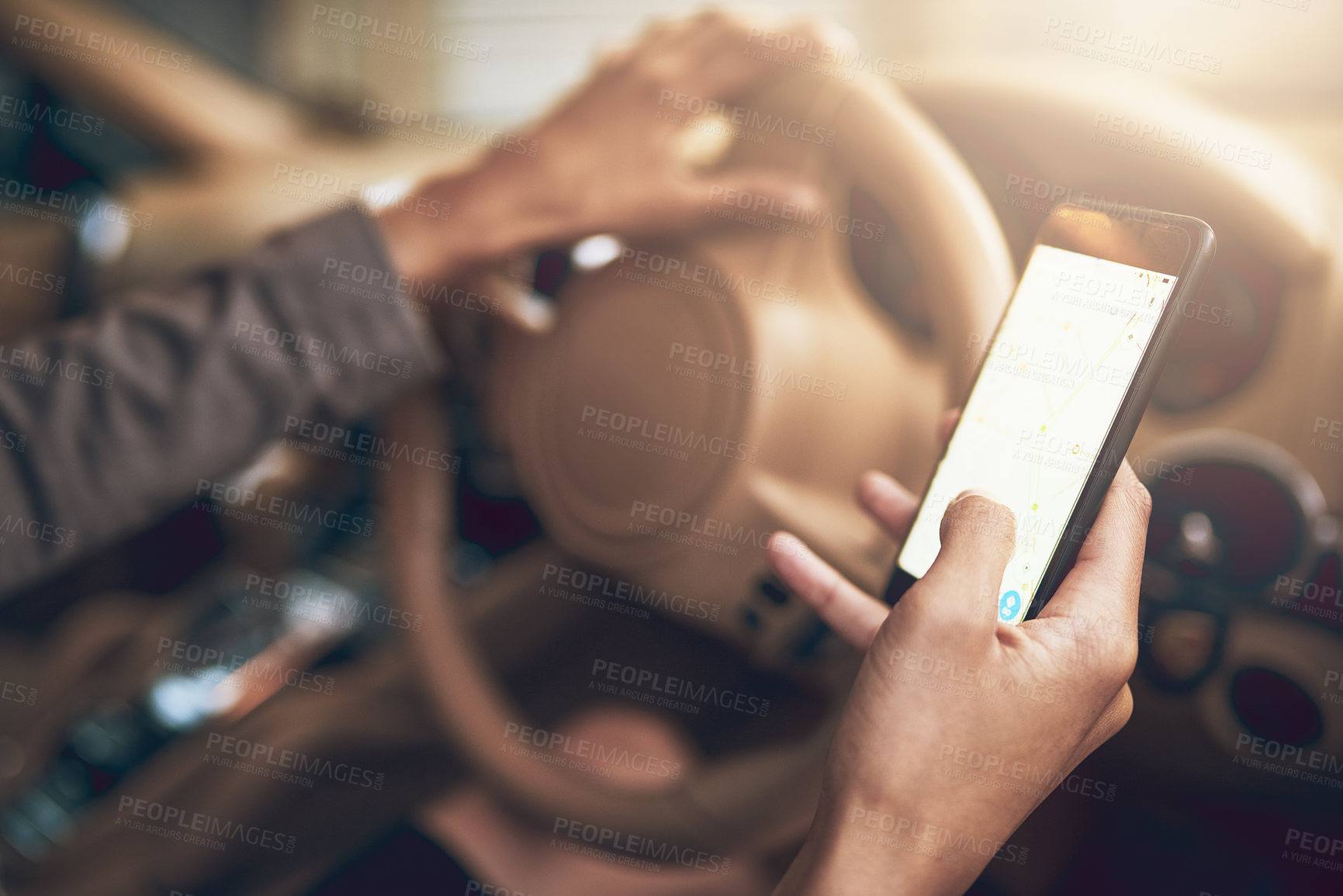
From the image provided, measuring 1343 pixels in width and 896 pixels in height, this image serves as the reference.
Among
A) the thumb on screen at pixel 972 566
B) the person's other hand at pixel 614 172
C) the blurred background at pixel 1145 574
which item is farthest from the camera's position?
the person's other hand at pixel 614 172

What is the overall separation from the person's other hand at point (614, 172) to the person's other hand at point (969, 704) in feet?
0.98

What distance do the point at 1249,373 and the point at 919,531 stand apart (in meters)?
0.27

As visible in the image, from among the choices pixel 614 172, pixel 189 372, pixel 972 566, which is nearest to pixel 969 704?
pixel 972 566

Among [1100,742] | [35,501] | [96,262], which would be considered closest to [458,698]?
[35,501]

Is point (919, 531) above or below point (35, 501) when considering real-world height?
above

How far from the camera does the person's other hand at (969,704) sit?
312 mm

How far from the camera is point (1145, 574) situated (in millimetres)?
372

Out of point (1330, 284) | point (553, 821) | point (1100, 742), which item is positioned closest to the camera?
point (1100, 742)

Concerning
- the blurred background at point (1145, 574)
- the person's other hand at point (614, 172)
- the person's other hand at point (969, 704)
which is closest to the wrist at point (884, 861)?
the person's other hand at point (969, 704)

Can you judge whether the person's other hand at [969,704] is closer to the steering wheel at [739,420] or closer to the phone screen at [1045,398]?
the phone screen at [1045,398]

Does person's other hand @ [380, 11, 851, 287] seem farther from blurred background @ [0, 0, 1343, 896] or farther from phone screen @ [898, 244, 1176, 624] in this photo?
phone screen @ [898, 244, 1176, 624]

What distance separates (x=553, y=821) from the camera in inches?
22.6

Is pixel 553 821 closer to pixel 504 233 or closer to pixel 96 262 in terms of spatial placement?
pixel 504 233

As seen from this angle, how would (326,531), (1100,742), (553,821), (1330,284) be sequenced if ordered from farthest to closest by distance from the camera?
1. (326,531)
2. (553,821)
3. (1330,284)
4. (1100,742)
